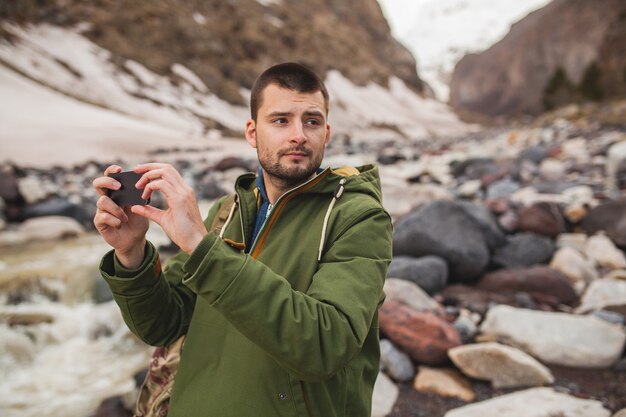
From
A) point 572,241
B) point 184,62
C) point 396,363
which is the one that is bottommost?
point 396,363

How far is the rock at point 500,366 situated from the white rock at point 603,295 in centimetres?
122

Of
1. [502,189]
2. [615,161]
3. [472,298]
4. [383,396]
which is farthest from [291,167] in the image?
[615,161]

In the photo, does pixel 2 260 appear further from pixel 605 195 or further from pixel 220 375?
Result: pixel 605 195

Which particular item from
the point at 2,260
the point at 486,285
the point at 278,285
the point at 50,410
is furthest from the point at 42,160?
the point at 278,285

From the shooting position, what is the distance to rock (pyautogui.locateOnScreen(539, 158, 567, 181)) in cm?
899

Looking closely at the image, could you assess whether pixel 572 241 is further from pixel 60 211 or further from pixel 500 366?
pixel 60 211

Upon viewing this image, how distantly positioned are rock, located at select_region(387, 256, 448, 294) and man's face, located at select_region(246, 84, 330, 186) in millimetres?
3009

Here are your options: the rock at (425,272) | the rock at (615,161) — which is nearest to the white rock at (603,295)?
the rock at (425,272)

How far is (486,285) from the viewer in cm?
457

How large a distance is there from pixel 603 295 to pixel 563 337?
1.18m

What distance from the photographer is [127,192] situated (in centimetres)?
141

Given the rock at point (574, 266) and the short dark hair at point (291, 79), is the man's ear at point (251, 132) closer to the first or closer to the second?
the short dark hair at point (291, 79)

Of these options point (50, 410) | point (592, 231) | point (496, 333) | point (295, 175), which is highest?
point (295, 175)

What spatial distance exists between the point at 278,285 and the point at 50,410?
12.7 ft
